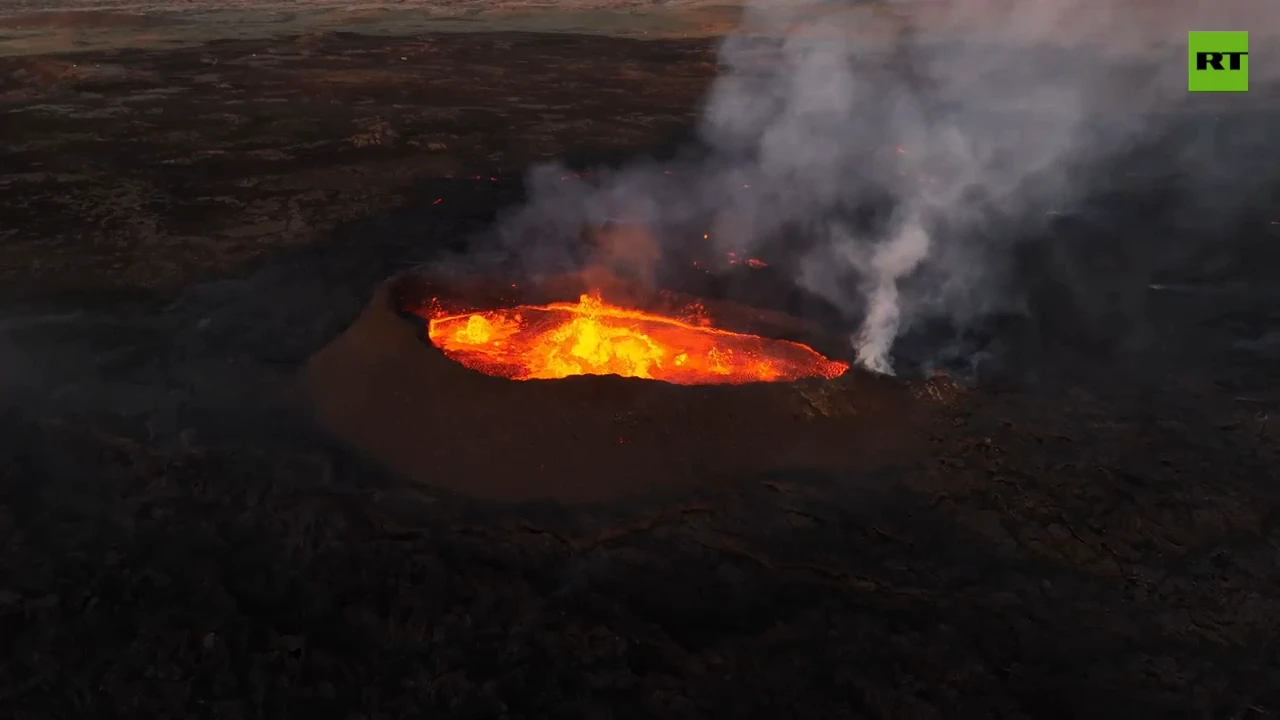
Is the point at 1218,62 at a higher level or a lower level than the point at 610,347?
higher

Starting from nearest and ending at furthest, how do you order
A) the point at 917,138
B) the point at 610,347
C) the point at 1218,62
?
the point at 610,347, the point at 917,138, the point at 1218,62

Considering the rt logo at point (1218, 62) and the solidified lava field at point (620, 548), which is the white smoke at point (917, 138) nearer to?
the rt logo at point (1218, 62)

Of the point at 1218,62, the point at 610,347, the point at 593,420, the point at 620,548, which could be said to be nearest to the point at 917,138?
the point at 610,347

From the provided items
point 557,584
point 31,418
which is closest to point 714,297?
point 557,584

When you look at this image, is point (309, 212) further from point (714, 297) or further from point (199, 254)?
point (714, 297)

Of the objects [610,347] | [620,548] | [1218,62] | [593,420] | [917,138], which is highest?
[1218,62]

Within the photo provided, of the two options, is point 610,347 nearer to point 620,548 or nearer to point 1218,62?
point 620,548

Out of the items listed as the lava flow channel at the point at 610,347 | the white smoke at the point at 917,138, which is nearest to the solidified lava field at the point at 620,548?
the lava flow channel at the point at 610,347
